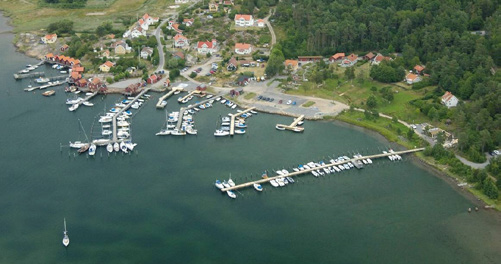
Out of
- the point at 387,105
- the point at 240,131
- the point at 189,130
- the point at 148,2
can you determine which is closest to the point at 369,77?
the point at 387,105

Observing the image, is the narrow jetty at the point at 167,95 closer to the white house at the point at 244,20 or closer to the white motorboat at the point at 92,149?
the white motorboat at the point at 92,149

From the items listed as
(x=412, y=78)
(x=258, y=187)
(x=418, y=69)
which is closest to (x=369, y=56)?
(x=418, y=69)

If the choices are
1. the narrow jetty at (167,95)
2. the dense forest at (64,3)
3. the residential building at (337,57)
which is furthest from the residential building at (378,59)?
the dense forest at (64,3)

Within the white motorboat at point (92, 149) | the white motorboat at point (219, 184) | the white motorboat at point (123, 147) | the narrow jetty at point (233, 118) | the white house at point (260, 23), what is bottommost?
the white motorboat at point (92, 149)

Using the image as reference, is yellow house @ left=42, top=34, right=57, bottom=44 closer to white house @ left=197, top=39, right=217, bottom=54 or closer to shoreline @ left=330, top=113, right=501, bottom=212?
white house @ left=197, top=39, right=217, bottom=54

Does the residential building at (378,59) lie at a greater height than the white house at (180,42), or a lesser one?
greater

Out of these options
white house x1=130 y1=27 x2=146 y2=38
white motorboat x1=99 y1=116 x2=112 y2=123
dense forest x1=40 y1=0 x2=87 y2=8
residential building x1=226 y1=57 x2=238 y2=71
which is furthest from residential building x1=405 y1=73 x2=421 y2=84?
dense forest x1=40 y1=0 x2=87 y2=8
